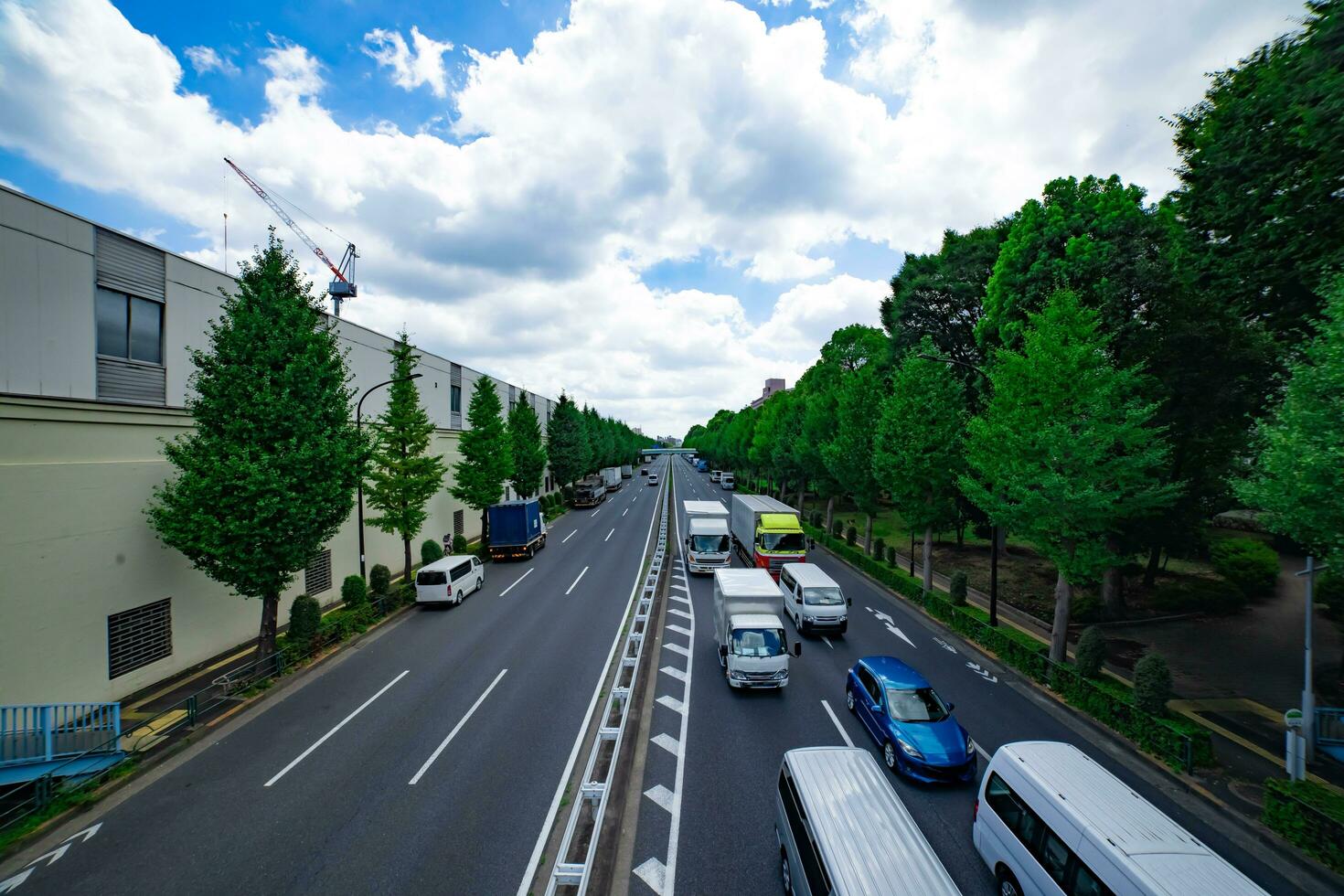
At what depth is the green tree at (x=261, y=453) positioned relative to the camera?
13.8m

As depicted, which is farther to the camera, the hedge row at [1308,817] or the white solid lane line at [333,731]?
the white solid lane line at [333,731]

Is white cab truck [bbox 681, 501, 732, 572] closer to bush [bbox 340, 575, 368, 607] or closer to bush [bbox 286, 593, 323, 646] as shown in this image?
bush [bbox 340, 575, 368, 607]

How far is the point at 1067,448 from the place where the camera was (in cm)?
1432

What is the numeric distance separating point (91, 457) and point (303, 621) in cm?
719

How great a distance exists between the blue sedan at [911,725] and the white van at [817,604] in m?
5.74

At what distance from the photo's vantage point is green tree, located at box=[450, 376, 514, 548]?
1356 inches

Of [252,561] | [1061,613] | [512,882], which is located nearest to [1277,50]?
[1061,613]

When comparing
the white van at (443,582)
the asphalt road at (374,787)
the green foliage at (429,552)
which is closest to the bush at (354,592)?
the white van at (443,582)

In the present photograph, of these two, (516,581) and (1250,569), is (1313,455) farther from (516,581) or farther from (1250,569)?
(516,581)

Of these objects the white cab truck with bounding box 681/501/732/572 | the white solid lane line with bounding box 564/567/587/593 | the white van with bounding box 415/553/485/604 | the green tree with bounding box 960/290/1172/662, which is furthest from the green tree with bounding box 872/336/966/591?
the white van with bounding box 415/553/485/604

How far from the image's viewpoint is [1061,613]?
1598cm

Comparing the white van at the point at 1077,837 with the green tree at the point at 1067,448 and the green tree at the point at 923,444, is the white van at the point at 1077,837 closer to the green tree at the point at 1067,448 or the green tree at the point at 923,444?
the green tree at the point at 1067,448

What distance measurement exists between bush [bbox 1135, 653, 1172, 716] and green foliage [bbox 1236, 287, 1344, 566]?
3943mm

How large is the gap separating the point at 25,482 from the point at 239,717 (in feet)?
24.7
